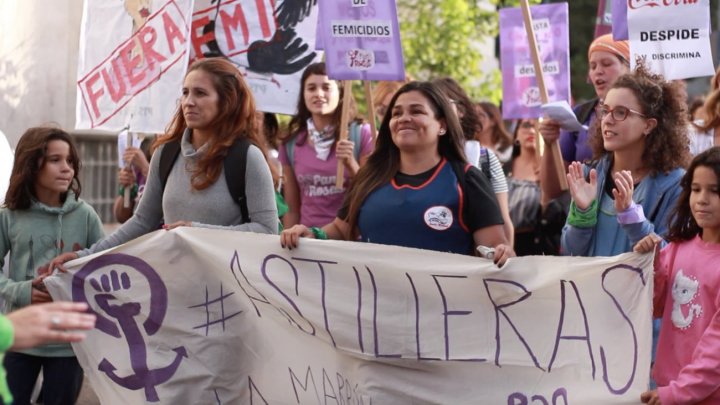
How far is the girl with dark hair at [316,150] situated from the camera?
7105mm

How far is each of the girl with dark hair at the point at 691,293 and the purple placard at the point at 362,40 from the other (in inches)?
88.9

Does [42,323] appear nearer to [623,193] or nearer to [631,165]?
[623,193]

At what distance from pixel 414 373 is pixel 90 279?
4.57ft

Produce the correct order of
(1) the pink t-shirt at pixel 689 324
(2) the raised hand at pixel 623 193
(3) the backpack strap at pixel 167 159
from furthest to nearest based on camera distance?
(3) the backpack strap at pixel 167 159
(2) the raised hand at pixel 623 193
(1) the pink t-shirt at pixel 689 324

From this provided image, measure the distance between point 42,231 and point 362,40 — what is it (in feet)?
6.45

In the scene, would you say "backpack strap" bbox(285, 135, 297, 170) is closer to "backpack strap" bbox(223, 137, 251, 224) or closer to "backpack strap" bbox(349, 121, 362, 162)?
"backpack strap" bbox(349, 121, 362, 162)

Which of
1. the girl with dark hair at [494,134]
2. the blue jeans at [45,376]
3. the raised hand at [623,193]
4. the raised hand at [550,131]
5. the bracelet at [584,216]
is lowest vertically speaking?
the blue jeans at [45,376]

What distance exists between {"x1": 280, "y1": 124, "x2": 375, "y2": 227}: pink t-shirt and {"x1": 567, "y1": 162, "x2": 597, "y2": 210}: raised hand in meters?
2.25

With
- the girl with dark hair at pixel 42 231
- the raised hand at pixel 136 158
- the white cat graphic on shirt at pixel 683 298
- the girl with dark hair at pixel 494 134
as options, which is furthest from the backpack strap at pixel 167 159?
the girl with dark hair at pixel 494 134

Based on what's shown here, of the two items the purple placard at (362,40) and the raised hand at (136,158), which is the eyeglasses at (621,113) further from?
the raised hand at (136,158)

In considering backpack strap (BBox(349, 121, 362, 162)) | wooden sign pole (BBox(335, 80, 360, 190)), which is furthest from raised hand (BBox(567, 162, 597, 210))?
backpack strap (BBox(349, 121, 362, 162))

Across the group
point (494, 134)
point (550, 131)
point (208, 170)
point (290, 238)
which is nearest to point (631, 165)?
point (550, 131)

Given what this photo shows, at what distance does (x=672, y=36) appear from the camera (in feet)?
20.8

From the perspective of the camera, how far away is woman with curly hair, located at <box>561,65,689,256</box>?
498 cm
